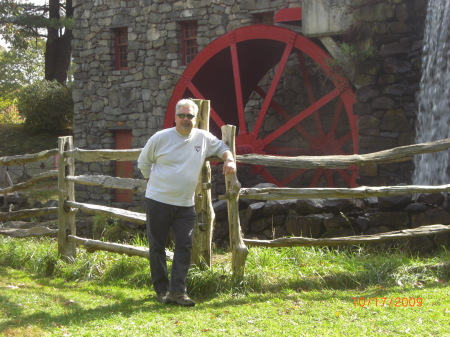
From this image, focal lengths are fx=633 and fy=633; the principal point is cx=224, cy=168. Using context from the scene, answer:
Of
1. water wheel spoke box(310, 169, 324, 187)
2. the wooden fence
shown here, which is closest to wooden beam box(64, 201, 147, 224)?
the wooden fence

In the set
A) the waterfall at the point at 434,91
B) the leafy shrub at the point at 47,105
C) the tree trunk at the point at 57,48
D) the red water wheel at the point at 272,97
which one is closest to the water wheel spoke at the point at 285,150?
the red water wheel at the point at 272,97

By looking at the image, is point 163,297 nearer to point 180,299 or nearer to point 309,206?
point 180,299

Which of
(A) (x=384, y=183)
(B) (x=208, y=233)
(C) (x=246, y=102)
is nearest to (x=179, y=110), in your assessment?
(B) (x=208, y=233)

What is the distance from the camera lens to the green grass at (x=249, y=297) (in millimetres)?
3920

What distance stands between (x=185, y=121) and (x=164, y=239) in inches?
34.8

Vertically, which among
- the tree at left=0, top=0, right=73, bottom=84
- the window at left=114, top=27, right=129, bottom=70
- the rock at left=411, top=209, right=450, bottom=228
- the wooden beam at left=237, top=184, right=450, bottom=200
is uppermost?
the tree at left=0, top=0, right=73, bottom=84

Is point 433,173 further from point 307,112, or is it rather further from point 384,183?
point 307,112

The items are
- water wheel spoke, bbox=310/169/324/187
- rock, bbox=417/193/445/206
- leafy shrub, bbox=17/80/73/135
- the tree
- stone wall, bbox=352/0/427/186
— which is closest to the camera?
rock, bbox=417/193/445/206

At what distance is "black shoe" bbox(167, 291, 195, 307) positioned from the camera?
4.41m

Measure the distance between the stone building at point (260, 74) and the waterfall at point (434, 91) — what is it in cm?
14

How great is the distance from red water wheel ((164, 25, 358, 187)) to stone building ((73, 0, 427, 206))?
0.08 feet

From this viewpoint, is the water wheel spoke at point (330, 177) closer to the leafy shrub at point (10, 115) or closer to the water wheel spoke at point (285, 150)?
the water wheel spoke at point (285, 150)

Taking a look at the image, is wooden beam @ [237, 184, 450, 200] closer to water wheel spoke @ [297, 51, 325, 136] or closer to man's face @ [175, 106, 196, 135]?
man's face @ [175, 106, 196, 135]
